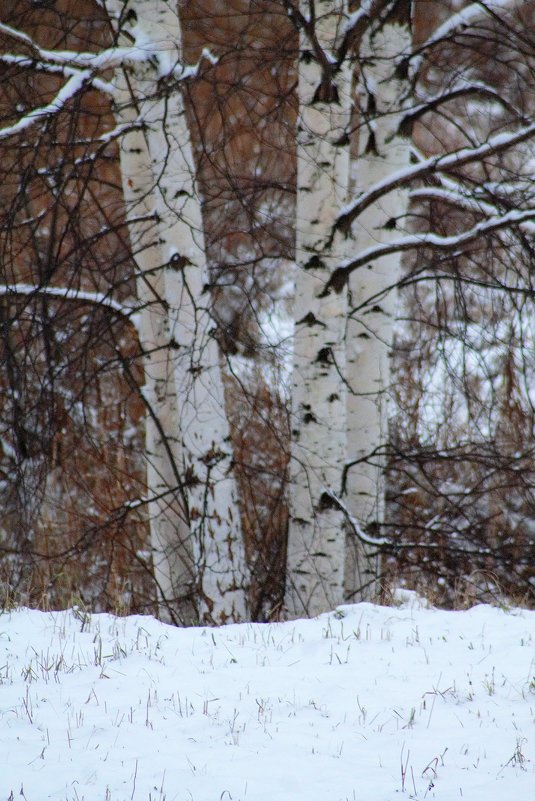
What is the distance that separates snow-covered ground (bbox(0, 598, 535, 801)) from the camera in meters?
2.80

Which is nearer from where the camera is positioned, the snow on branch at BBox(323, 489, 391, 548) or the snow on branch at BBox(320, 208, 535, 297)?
the snow on branch at BBox(320, 208, 535, 297)

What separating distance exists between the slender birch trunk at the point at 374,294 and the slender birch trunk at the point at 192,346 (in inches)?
41.3

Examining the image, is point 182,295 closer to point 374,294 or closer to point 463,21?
point 374,294

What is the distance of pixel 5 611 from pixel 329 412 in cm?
239

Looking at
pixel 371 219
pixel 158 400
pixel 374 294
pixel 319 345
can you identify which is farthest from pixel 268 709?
pixel 371 219

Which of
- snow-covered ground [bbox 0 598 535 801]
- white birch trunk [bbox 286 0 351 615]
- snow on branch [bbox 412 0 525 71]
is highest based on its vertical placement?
snow on branch [bbox 412 0 525 71]

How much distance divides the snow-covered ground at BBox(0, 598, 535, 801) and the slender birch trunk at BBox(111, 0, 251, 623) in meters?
0.83

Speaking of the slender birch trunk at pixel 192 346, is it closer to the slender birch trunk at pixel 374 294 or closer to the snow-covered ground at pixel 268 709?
the snow-covered ground at pixel 268 709

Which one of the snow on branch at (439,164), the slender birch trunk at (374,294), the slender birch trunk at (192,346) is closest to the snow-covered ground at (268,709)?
the slender birch trunk at (192,346)

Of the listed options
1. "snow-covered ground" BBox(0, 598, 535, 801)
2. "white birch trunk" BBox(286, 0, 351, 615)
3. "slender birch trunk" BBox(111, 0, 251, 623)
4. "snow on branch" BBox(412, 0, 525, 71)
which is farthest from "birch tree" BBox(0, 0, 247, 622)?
"snow on branch" BBox(412, 0, 525, 71)

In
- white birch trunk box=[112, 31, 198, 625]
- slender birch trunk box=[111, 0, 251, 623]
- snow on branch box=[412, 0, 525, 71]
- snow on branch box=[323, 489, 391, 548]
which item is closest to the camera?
slender birch trunk box=[111, 0, 251, 623]

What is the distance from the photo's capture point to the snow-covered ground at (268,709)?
2.80 m

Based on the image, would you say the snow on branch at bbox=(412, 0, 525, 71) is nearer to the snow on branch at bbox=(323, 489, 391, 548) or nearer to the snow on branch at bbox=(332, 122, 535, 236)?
the snow on branch at bbox=(332, 122, 535, 236)

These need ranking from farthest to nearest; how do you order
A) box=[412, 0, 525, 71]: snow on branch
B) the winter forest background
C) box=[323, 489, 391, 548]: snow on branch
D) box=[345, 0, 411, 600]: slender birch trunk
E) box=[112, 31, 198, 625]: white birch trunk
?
box=[345, 0, 411, 600]: slender birch trunk
box=[112, 31, 198, 625]: white birch trunk
box=[323, 489, 391, 548]: snow on branch
box=[412, 0, 525, 71]: snow on branch
the winter forest background
